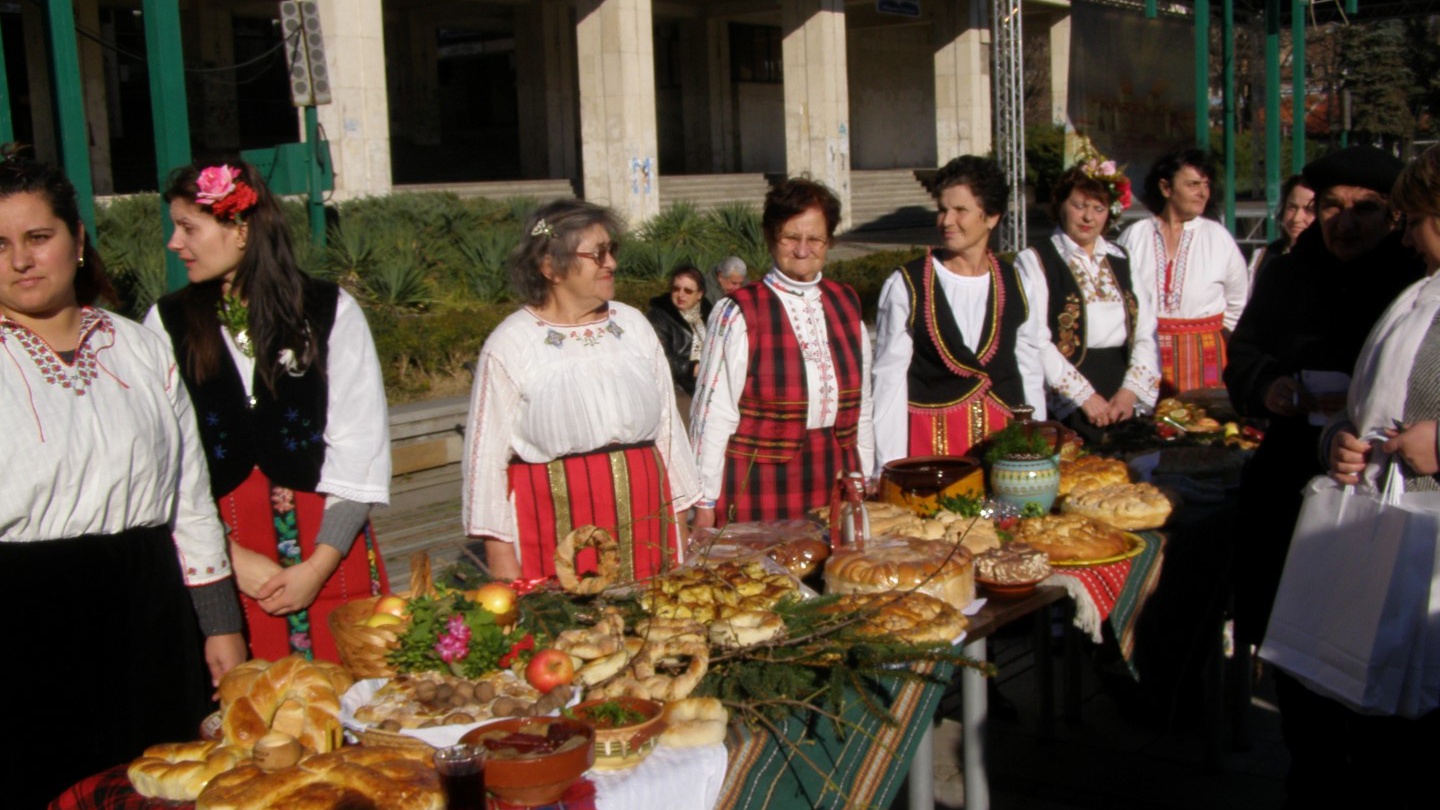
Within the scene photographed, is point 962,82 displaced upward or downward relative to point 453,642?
upward

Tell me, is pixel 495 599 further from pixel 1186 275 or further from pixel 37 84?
pixel 37 84

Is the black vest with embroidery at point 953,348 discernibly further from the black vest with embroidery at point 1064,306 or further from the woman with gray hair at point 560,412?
the woman with gray hair at point 560,412

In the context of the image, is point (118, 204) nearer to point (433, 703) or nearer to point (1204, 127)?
point (1204, 127)

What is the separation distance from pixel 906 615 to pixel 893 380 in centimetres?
203

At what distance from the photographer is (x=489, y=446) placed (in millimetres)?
3660

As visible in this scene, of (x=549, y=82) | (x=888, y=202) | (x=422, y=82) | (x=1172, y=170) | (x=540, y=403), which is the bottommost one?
(x=540, y=403)

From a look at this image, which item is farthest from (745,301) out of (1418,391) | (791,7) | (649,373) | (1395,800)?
(791,7)

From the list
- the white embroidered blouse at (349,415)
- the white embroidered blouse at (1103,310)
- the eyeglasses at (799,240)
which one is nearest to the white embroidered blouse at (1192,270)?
the white embroidered blouse at (1103,310)

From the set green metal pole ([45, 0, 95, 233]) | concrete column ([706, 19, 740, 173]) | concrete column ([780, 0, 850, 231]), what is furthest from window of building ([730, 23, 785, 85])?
green metal pole ([45, 0, 95, 233])

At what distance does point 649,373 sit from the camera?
12.4ft

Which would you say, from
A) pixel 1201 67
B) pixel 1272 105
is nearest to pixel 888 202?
pixel 1272 105

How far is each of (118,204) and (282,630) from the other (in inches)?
610

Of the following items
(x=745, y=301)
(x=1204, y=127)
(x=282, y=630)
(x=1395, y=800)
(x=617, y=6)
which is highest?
(x=617, y=6)

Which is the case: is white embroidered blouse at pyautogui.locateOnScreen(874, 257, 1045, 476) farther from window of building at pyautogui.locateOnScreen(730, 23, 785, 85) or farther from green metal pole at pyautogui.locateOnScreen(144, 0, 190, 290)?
window of building at pyautogui.locateOnScreen(730, 23, 785, 85)
